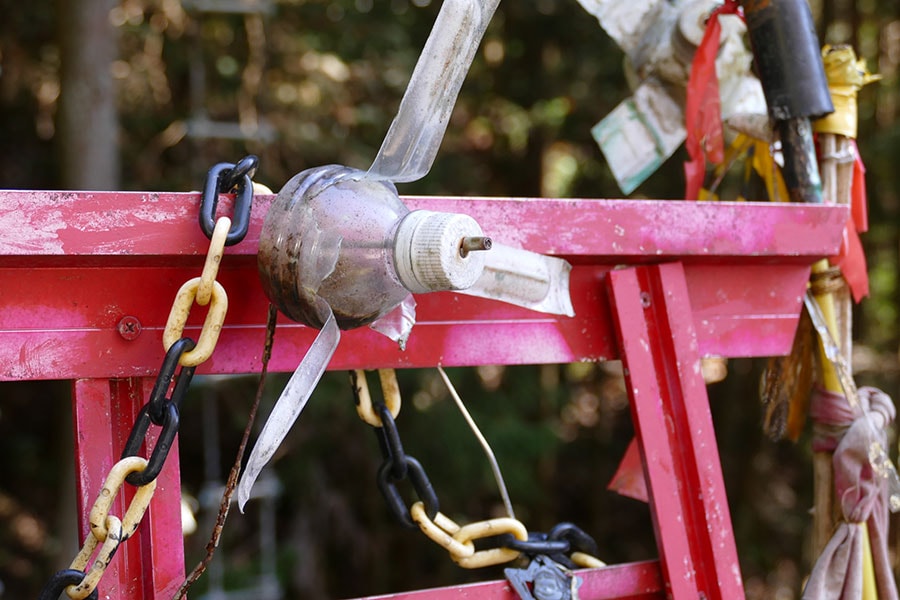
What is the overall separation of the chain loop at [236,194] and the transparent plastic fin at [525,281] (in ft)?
1.02

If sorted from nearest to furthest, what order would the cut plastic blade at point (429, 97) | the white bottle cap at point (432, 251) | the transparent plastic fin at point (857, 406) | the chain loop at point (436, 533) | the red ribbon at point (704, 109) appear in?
the white bottle cap at point (432, 251) < the cut plastic blade at point (429, 97) < the chain loop at point (436, 533) < the transparent plastic fin at point (857, 406) < the red ribbon at point (704, 109)

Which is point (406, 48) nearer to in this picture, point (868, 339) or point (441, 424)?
point (441, 424)

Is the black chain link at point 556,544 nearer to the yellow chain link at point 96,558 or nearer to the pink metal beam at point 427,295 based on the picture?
the pink metal beam at point 427,295

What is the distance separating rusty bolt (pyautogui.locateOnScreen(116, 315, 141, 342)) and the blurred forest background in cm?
286

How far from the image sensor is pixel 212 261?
3.38ft

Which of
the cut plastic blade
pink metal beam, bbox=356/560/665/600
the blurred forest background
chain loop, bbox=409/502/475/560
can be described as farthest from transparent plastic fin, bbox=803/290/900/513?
the blurred forest background

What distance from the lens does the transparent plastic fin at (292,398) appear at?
40.6 inches

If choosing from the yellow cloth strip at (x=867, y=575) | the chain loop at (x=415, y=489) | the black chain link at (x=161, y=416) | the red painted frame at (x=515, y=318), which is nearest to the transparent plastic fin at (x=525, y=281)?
the red painted frame at (x=515, y=318)

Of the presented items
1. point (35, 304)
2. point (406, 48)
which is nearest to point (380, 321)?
point (35, 304)

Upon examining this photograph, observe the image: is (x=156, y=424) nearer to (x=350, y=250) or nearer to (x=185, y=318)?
(x=185, y=318)

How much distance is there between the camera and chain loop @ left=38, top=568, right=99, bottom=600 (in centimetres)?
101

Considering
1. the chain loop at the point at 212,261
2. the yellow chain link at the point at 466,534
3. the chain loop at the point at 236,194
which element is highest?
the chain loop at the point at 236,194

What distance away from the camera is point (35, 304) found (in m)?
1.10

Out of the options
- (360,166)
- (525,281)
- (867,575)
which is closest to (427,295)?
(525,281)
